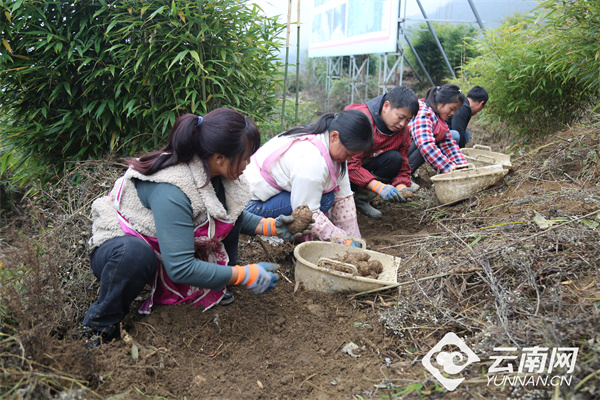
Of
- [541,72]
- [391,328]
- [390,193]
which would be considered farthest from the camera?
[541,72]

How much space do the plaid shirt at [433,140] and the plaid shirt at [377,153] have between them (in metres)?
0.12

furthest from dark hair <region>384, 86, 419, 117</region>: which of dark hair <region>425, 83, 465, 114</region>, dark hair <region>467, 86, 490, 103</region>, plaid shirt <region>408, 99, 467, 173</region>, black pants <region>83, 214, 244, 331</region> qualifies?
black pants <region>83, 214, 244, 331</region>

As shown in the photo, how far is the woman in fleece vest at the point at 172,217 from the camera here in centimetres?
172

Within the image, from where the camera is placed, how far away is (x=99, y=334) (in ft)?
6.03

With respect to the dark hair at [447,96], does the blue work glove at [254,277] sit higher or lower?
lower

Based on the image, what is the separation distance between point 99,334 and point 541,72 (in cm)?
435

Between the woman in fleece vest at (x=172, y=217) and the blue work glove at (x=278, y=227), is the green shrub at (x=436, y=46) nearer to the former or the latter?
the blue work glove at (x=278, y=227)

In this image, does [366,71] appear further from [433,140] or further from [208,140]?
[208,140]

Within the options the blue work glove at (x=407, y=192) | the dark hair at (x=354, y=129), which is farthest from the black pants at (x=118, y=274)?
the blue work glove at (x=407, y=192)

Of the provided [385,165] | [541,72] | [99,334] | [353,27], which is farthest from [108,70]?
[353,27]

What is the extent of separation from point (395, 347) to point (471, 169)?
200 cm

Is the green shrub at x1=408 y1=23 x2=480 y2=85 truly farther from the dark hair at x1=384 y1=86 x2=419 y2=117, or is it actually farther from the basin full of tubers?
the basin full of tubers

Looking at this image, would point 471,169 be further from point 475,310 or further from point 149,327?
point 149,327

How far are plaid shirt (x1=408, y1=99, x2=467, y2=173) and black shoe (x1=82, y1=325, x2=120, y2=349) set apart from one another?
2730 mm
